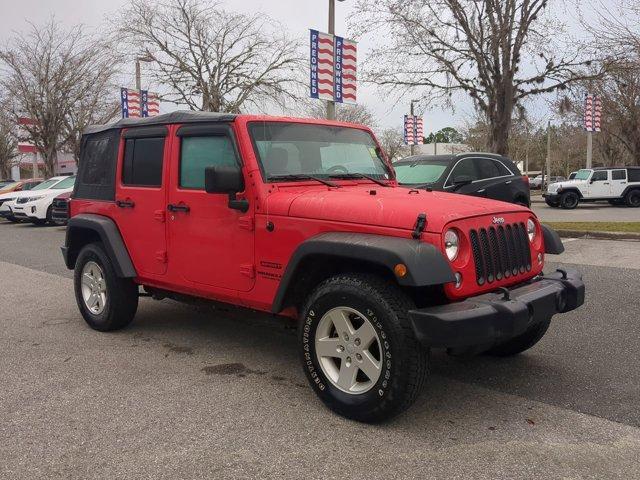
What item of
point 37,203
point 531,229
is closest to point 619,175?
point 37,203

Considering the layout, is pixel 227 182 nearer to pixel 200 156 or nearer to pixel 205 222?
pixel 205 222

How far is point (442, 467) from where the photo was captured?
2.93 m

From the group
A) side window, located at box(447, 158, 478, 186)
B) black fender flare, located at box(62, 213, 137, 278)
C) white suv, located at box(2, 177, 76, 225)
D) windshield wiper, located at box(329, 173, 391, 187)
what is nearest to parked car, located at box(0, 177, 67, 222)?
white suv, located at box(2, 177, 76, 225)

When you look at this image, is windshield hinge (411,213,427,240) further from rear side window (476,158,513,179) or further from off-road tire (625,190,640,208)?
off-road tire (625,190,640,208)

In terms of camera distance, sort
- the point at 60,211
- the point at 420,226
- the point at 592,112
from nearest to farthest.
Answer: the point at 420,226, the point at 60,211, the point at 592,112

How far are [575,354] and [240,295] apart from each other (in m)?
2.67

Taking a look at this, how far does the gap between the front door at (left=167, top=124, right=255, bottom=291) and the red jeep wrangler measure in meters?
0.01

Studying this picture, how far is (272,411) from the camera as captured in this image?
364 cm

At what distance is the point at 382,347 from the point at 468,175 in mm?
8117

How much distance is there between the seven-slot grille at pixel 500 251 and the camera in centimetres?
347

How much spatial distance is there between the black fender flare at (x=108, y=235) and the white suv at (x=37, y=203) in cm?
1313

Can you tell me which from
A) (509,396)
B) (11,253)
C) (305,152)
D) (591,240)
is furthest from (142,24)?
(509,396)

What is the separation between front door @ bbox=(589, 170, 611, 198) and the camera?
23.5 metres

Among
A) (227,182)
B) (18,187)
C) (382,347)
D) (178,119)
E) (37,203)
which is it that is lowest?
(382,347)
